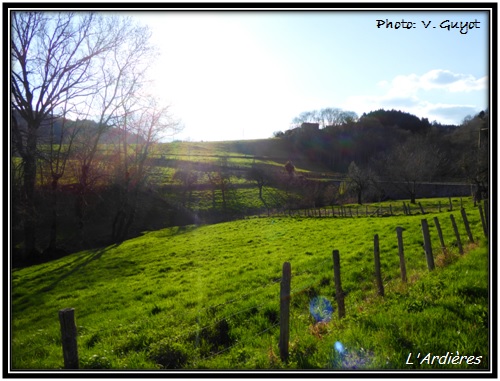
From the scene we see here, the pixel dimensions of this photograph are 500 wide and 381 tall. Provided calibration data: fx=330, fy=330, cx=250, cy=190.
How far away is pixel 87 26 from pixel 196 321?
76.6ft

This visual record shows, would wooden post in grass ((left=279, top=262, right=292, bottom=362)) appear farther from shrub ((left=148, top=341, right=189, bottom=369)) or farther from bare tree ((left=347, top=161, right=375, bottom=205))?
bare tree ((left=347, top=161, right=375, bottom=205))

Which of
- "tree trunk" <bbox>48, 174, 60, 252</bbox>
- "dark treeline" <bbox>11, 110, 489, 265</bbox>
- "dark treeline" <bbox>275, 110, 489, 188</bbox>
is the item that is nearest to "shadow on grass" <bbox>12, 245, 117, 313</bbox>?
"tree trunk" <bbox>48, 174, 60, 252</bbox>

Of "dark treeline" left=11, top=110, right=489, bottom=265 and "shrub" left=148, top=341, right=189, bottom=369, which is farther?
"dark treeline" left=11, top=110, right=489, bottom=265

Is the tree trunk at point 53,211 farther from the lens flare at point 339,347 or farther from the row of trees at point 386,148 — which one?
the row of trees at point 386,148

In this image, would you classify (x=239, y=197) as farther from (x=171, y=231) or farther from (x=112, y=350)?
(x=112, y=350)

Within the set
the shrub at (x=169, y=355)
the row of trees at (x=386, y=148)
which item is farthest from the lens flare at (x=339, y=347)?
the row of trees at (x=386, y=148)

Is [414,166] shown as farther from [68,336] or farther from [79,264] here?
[68,336]

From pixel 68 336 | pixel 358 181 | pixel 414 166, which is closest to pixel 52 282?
pixel 68 336

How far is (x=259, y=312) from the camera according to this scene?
8.43 metres

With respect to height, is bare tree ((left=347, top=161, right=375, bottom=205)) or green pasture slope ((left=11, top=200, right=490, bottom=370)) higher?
bare tree ((left=347, top=161, right=375, bottom=205))

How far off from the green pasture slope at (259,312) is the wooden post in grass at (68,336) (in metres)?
1.44

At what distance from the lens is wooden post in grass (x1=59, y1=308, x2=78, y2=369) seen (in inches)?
177

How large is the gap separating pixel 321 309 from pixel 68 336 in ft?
19.1

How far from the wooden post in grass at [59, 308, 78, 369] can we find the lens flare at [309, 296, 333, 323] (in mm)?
4876
